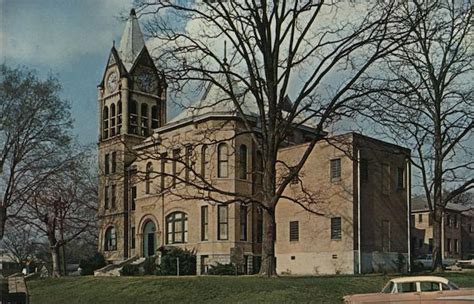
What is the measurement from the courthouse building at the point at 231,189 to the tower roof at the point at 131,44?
0.37 ft

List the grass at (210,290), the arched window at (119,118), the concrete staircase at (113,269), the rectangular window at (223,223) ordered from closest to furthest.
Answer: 1. the grass at (210,290)
2. the arched window at (119,118)
3. the concrete staircase at (113,269)
4. the rectangular window at (223,223)

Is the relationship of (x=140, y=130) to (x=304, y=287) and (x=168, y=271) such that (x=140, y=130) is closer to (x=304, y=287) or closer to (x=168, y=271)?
(x=168, y=271)

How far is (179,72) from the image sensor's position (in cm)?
2184

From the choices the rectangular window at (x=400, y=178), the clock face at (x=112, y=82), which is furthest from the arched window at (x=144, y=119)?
the rectangular window at (x=400, y=178)

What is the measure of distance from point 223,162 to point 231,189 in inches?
56.0

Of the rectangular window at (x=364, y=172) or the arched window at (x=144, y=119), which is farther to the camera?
the rectangular window at (x=364, y=172)

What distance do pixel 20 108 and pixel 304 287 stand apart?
8.57 metres

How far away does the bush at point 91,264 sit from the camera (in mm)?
32281

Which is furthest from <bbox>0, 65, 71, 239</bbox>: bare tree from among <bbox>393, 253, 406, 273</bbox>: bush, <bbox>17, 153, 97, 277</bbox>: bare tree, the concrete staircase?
<bbox>393, 253, 406, 273</bbox>: bush

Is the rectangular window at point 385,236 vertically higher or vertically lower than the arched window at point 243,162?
lower

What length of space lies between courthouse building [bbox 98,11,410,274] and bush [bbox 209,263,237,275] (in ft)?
7.03

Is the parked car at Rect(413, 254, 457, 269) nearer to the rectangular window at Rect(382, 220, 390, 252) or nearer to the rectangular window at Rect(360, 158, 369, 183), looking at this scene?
the rectangular window at Rect(382, 220, 390, 252)

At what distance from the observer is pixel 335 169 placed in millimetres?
32750

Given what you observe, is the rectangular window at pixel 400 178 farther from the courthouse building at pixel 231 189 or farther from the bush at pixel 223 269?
the bush at pixel 223 269
